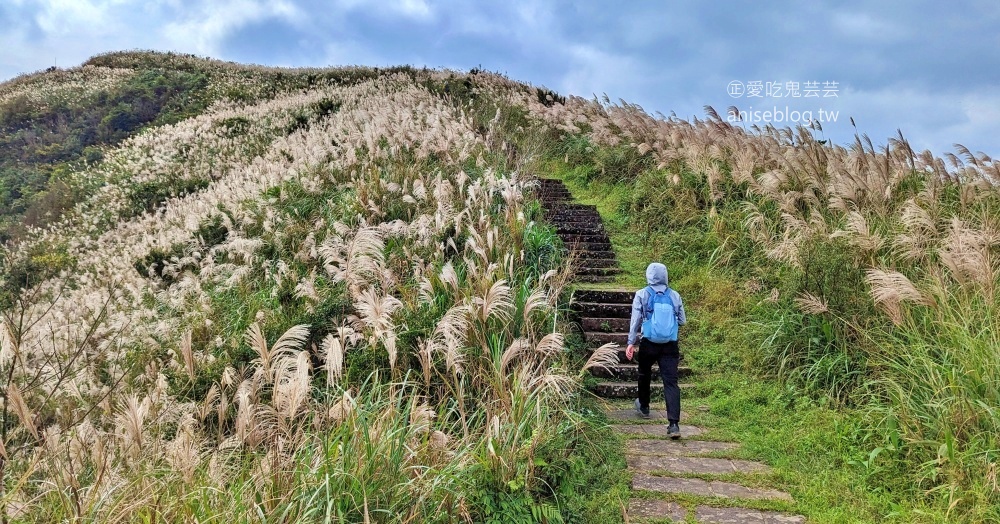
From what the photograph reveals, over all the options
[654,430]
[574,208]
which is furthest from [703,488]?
[574,208]

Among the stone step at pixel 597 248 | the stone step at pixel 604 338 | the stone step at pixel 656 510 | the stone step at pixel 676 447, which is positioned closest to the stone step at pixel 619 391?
the stone step at pixel 604 338

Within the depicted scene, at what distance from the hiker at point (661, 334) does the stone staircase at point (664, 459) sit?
0.31 m

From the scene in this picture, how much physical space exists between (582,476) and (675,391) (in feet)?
5.07

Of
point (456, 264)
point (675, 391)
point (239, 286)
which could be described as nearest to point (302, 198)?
point (239, 286)

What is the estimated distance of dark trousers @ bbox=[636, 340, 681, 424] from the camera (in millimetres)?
5742

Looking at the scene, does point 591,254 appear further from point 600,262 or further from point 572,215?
point 572,215

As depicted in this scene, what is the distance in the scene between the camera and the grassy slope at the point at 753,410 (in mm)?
4438

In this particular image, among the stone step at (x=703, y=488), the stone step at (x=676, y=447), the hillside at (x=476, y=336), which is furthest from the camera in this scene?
the stone step at (x=676, y=447)

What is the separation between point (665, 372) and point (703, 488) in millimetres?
1325

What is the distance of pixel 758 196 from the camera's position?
9.73m

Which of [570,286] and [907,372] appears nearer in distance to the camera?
[907,372]

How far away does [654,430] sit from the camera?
5.91m

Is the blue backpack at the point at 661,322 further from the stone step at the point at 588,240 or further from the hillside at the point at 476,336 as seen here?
the stone step at the point at 588,240

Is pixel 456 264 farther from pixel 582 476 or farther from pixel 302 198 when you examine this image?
pixel 302 198
